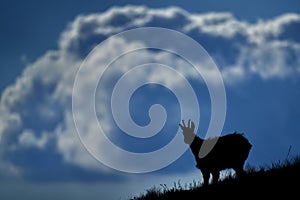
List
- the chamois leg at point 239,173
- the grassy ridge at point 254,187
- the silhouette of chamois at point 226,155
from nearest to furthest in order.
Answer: the grassy ridge at point 254,187
the chamois leg at point 239,173
the silhouette of chamois at point 226,155

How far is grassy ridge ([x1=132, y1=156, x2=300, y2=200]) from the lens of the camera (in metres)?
11.0

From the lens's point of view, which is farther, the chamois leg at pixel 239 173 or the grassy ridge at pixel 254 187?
the chamois leg at pixel 239 173

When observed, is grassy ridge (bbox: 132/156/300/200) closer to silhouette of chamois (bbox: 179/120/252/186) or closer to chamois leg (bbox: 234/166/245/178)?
chamois leg (bbox: 234/166/245/178)

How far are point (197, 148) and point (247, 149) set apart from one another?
2145 mm

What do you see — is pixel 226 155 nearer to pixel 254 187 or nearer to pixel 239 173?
pixel 239 173

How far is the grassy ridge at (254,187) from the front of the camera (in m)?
11.0

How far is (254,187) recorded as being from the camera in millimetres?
11758

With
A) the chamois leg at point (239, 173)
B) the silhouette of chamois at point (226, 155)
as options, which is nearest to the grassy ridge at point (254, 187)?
the chamois leg at point (239, 173)

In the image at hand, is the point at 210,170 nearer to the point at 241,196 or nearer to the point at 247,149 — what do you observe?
the point at 247,149

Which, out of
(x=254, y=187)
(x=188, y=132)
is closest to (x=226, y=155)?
(x=188, y=132)

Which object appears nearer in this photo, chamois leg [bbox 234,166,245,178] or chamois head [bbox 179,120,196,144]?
chamois leg [bbox 234,166,245,178]

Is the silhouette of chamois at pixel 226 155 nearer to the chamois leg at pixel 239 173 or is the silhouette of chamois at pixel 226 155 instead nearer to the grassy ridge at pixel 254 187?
the chamois leg at pixel 239 173

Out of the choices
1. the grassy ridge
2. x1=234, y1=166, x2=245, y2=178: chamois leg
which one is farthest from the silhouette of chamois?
the grassy ridge

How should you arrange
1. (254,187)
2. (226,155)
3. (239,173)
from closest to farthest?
(254,187) → (239,173) → (226,155)
